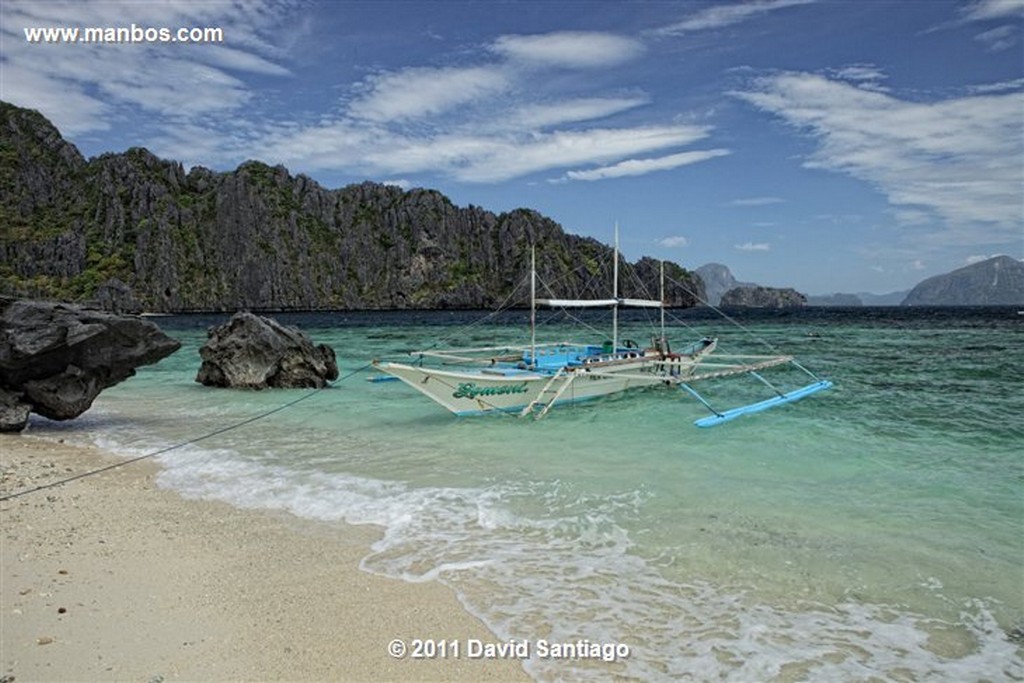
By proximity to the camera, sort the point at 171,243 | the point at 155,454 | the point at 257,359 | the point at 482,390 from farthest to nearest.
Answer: the point at 171,243 < the point at 257,359 < the point at 482,390 < the point at 155,454

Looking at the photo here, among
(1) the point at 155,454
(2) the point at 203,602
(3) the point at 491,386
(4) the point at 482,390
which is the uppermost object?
(3) the point at 491,386

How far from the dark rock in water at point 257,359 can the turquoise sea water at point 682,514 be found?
3575 millimetres

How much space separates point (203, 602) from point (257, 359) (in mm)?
18392

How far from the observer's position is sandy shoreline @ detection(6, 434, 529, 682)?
497 centimetres

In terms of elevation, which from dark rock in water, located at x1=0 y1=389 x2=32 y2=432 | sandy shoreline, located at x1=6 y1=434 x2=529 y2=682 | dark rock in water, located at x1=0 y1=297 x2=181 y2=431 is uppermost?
dark rock in water, located at x1=0 y1=297 x2=181 y2=431

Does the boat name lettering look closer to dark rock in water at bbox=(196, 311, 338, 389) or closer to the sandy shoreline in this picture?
the sandy shoreline

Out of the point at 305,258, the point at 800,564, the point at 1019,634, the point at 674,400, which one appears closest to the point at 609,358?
the point at 674,400

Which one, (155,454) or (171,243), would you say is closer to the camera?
(155,454)

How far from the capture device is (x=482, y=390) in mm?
17359

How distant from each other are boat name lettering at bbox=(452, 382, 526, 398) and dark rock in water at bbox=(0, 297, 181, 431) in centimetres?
741

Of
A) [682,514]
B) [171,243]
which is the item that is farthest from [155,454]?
[171,243]

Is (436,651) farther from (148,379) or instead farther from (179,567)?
(148,379)

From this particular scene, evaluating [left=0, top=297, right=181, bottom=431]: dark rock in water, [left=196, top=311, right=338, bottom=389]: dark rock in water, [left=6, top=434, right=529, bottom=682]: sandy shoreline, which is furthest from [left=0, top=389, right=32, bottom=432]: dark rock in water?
[left=196, top=311, right=338, bottom=389]: dark rock in water

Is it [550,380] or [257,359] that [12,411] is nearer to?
[257,359]
